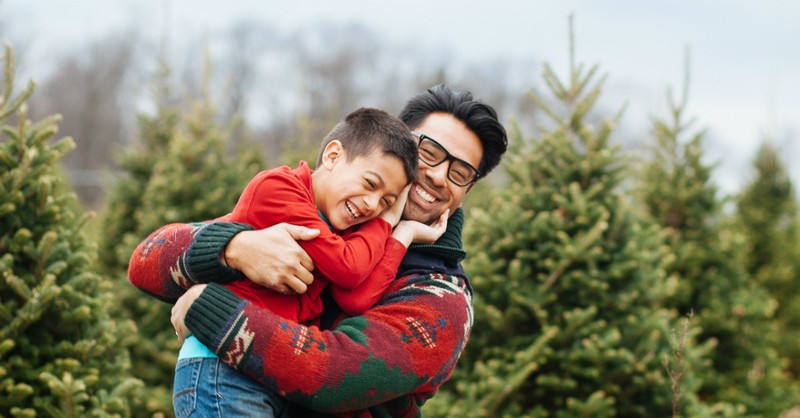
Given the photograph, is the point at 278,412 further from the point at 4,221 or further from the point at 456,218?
the point at 4,221

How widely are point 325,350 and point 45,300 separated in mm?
1494

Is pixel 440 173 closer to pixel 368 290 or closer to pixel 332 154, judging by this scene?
pixel 332 154

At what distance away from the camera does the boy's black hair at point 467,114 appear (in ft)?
8.59

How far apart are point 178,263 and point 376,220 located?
0.63 metres

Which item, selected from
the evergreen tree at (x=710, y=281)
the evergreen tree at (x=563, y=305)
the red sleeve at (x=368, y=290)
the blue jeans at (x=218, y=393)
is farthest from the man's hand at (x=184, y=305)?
the evergreen tree at (x=710, y=281)

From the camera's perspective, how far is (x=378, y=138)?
221cm

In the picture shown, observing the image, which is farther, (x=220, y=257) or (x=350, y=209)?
(x=350, y=209)

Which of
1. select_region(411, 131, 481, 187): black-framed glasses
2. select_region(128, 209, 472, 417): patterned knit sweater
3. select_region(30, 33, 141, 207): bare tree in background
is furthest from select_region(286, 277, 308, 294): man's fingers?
select_region(30, 33, 141, 207): bare tree in background

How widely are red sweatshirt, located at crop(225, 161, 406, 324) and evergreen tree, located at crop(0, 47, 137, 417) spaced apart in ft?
3.64

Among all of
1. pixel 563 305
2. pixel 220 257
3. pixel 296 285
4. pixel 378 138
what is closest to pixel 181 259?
pixel 220 257

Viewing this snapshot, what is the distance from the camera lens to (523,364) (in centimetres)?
407

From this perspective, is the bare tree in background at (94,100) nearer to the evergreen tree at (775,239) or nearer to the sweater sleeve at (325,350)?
the evergreen tree at (775,239)

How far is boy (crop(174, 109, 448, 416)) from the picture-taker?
192cm

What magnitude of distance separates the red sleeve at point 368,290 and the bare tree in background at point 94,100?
111 feet
